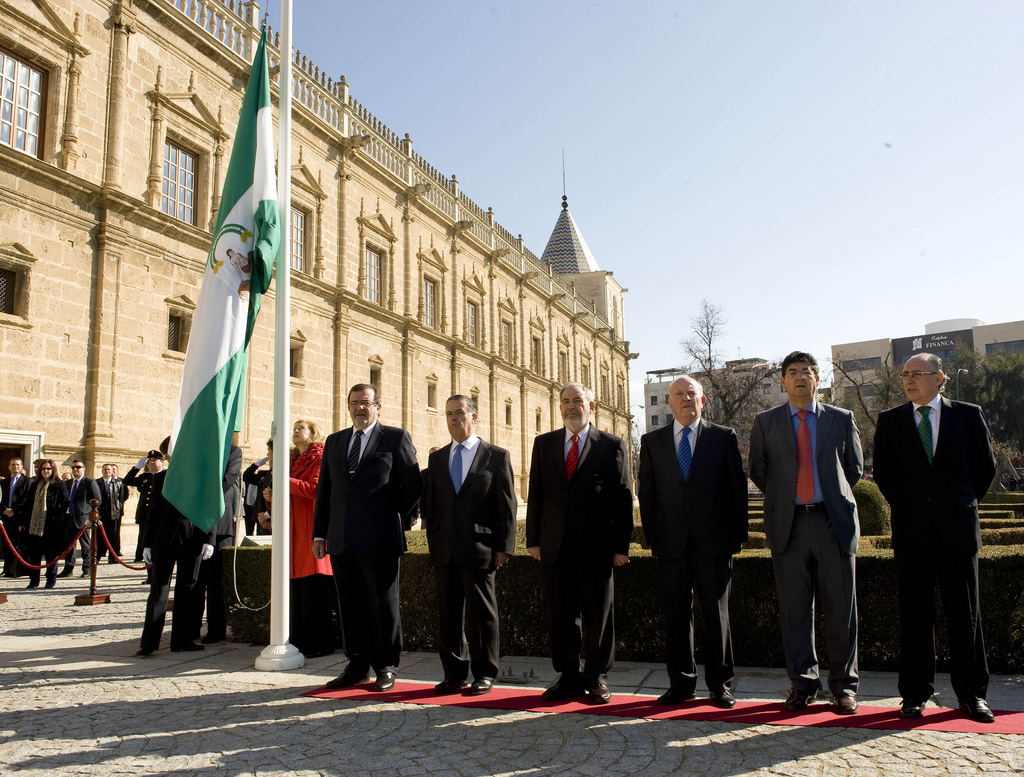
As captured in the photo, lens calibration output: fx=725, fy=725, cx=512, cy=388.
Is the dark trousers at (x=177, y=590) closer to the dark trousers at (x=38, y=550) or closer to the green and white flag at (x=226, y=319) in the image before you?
the green and white flag at (x=226, y=319)

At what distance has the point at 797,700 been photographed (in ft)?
13.9

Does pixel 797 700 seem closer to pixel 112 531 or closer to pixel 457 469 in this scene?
pixel 457 469

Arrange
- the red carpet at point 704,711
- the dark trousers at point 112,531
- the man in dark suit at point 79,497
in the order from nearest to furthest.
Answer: the red carpet at point 704,711 → the man in dark suit at point 79,497 → the dark trousers at point 112,531

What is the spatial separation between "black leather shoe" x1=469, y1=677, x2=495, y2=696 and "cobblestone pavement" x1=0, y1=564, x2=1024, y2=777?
0.37 metres

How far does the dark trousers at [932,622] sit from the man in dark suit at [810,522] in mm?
286

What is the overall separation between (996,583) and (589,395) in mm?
3248

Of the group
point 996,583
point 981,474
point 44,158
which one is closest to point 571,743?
point 981,474

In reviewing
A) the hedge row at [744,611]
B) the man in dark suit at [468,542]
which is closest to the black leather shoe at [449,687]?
the man in dark suit at [468,542]

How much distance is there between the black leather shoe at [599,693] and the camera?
4.46 metres

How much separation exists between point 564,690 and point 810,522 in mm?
1859

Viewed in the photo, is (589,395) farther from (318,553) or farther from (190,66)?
(190,66)

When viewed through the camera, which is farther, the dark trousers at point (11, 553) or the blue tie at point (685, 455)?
the dark trousers at point (11, 553)

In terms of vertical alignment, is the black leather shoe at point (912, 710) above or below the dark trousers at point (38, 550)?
below

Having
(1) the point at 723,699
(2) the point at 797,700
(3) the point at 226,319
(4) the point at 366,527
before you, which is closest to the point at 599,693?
(1) the point at 723,699
